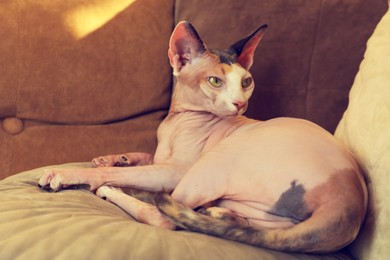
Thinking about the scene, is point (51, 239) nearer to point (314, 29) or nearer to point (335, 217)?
point (335, 217)

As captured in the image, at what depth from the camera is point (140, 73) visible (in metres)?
2.01

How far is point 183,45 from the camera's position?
5.53ft

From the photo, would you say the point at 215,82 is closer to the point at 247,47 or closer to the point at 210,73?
the point at 210,73

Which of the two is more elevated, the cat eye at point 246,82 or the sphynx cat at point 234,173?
the cat eye at point 246,82

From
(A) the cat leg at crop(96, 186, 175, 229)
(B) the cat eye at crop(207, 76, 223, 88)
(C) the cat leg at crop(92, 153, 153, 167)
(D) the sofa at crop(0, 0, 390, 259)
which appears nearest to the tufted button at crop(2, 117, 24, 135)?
(D) the sofa at crop(0, 0, 390, 259)

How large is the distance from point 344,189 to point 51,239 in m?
0.65

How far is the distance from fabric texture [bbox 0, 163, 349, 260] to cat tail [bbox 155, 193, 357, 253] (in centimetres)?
2

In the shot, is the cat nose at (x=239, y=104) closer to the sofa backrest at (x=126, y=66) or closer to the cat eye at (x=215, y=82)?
the cat eye at (x=215, y=82)

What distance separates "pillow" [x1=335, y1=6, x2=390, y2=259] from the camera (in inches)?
47.6

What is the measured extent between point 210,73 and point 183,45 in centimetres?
14

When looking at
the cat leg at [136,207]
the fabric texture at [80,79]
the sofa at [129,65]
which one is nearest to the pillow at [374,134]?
the sofa at [129,65]

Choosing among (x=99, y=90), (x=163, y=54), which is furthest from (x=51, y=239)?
(x=163, y=54)

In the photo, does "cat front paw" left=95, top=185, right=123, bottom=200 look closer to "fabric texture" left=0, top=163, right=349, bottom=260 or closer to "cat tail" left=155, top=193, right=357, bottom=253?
"fabric texture" left=0, top=163, right=349, bottom=260

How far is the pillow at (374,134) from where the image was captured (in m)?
1.21
